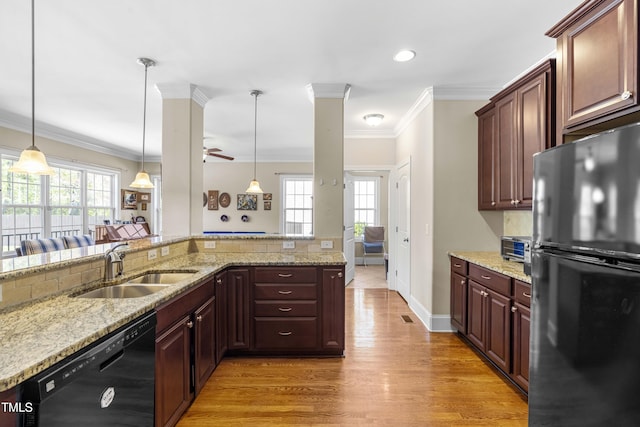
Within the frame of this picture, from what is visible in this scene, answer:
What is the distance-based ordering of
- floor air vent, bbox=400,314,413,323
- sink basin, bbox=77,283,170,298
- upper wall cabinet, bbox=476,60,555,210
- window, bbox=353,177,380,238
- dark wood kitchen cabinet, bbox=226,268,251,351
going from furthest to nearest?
window, bbox=353,177,380,238 → floor air vent, bbox=400,314,413,323 → dark wood kitchen cabinet, bbox=226,268,251,351 → upper wall cabinet, bbox=476,60,555,210 → sink basin, bbox=77,283,170,298

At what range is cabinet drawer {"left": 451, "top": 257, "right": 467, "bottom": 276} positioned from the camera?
296 centimetres

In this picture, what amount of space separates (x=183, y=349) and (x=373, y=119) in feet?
11.3

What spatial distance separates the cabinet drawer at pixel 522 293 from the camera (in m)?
2.02

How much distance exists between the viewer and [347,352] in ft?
9.25

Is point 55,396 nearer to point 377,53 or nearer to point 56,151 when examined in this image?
point 377,53

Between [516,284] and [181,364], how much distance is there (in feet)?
7.46

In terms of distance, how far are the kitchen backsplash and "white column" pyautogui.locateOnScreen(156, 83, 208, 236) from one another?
133 inches

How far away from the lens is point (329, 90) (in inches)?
128

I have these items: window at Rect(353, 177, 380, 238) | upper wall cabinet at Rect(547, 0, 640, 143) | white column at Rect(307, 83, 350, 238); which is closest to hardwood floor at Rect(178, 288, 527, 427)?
white column at Rect(307, 83, 350, 238)

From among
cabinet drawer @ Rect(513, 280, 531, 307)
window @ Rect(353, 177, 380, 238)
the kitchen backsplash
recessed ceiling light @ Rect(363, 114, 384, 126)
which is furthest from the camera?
window @ Rect(353, 177, 380, 238)

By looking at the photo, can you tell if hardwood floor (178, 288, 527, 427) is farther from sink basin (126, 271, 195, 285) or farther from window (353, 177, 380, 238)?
window (353, 177, 380, 238)

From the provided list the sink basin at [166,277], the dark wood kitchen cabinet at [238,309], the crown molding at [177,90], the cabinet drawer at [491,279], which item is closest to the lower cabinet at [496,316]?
the cabinet drawer at [491,279]

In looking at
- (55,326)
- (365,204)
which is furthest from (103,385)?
(365,204)

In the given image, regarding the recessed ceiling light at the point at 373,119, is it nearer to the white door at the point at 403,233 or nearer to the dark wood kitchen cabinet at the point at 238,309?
the white door at the point at 403,233
